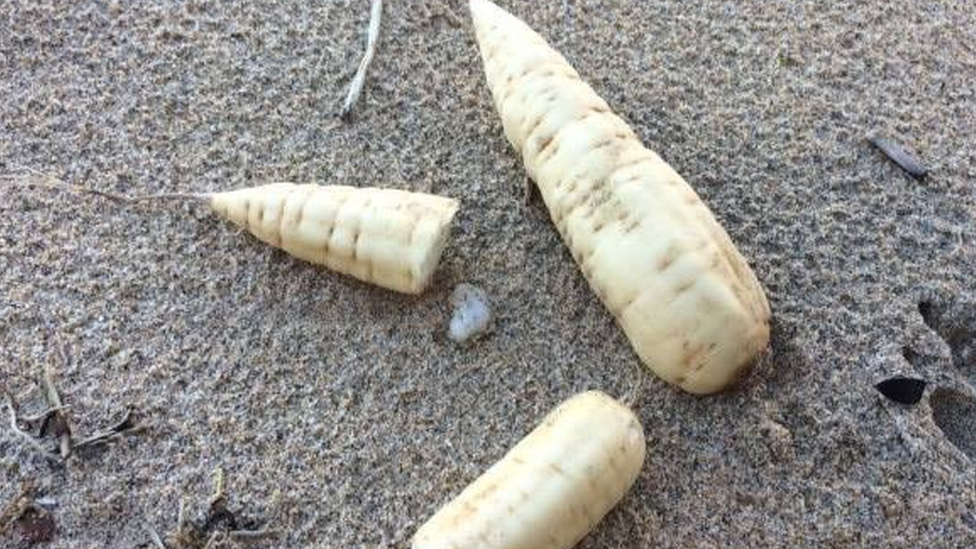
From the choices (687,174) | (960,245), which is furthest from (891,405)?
(687,174)

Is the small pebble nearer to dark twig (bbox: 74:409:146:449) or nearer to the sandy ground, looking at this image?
the sandy ground

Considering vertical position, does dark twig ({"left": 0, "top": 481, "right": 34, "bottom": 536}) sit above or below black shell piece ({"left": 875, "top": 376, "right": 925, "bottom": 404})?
below

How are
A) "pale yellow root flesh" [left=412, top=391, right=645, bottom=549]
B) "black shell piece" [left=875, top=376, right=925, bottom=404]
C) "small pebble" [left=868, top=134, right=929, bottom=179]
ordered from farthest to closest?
"small pebble" [left=868, top=134, right=929, bottom=179] < "black shell piece" [left=875, top=376, right=925, bottom=404] < "pale yellow root flesh" [left=412, top=391, right=645, bottom=549]

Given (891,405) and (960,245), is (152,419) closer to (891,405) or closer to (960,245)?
(891,405)

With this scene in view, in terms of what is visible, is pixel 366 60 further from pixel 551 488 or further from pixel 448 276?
pixel 551 488

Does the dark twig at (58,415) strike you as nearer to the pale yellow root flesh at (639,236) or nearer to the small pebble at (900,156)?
the pale yellow root flesh at (639,236)

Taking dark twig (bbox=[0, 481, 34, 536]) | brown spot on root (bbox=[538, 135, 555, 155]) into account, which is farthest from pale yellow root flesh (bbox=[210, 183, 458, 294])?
dark twig (bbox=[0, 481, 34, 536])
